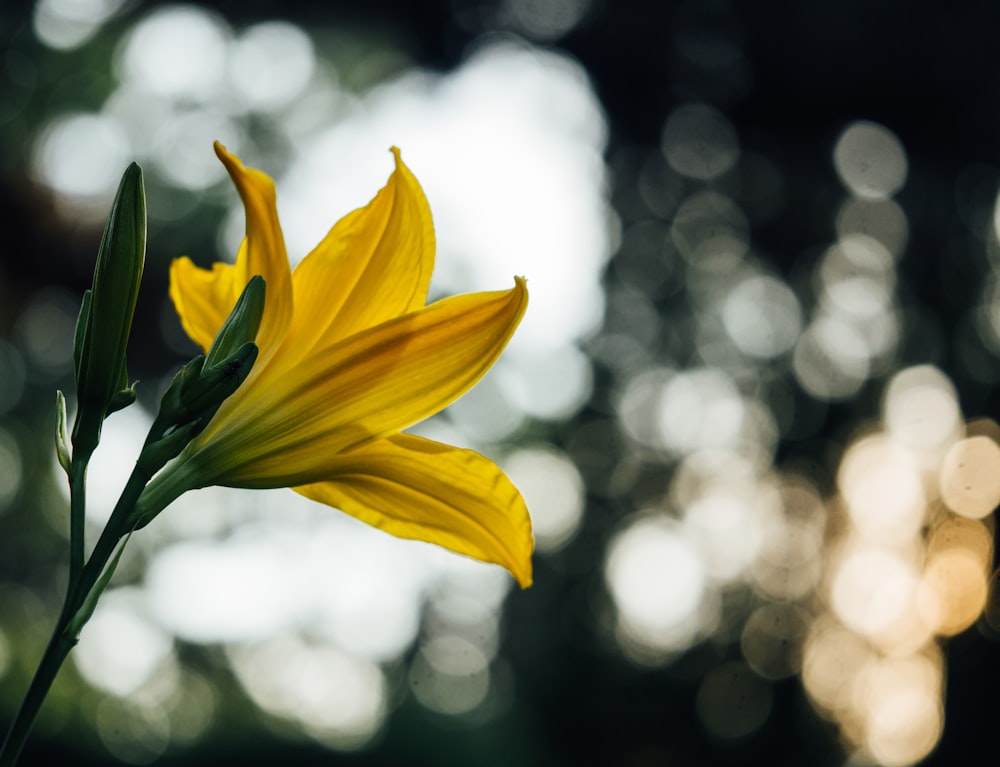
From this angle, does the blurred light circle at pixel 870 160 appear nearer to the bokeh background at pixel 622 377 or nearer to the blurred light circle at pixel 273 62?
the bokeh background at pixel 622 377

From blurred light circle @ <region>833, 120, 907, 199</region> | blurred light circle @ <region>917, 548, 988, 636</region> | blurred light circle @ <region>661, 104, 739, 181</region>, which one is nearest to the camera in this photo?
blurred light circle @ <region>917, 548, 988, 636</region>

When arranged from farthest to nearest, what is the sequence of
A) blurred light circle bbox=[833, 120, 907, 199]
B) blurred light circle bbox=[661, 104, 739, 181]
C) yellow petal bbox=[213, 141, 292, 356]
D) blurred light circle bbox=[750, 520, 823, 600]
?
blurred light circle bbox=[661, 104, 739, 181] → blurred light circle bbox=[750, 520, 823, 600] → blurred light circle bbox=[833, 120, 907, 199] → yellow petal bbox=[213, 141, 292, 356]

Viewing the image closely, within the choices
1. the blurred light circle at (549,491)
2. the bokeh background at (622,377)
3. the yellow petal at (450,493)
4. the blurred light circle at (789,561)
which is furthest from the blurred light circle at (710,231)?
the yellow petal at (450,493)

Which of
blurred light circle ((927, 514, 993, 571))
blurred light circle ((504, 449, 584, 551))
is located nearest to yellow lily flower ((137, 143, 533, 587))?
blurred light circle ((927, 514, 993, 571))

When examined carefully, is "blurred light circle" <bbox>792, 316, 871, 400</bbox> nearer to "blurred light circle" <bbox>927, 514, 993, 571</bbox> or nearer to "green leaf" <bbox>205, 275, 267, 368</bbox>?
"blurred light circle" <bbox>927, 514, 993, 571</bbox>

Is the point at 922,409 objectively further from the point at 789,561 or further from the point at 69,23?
the point at 69,23

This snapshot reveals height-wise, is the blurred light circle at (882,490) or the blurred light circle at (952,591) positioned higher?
the blurred light circle at (882,490)

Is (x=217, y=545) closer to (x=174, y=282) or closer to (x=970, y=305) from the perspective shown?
(x=970, y=305)

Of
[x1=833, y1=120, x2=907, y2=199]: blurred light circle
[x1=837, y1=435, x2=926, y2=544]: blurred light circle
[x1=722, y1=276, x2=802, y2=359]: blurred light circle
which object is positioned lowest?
[x1=837, y1=435, x2=926, y2=544]: blurred light circle
